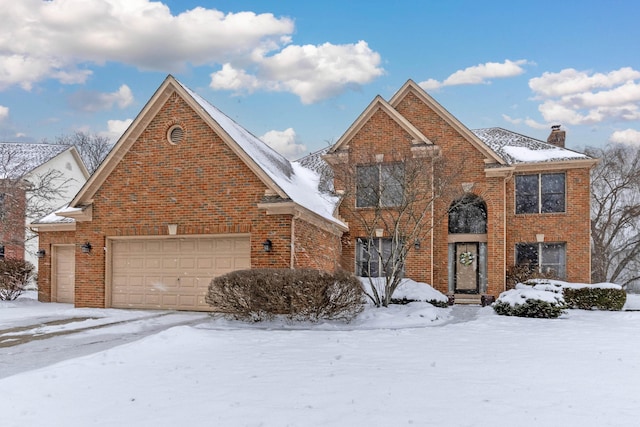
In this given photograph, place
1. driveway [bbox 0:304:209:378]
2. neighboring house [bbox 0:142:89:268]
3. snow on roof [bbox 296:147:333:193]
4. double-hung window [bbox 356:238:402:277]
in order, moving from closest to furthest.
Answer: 1. driveway [bbox 0:304:209:378]
2. double-hung window [bbox 356:238:402:277]
3. snow on roof [bbox 296:147:333:193]
4. neighboring house [bbox 0:142:89:268]

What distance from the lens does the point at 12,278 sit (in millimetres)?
18984

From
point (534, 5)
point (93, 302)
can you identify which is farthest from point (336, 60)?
point (93, 302)

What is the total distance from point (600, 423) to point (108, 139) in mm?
52625

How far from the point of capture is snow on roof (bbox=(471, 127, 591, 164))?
1949 cm

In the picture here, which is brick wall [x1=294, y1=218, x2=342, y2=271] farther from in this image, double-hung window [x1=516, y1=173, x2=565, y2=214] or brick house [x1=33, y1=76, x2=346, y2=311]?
double-hung window [x1=516, y1=173, x2=565, y2=214]

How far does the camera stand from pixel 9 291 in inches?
754

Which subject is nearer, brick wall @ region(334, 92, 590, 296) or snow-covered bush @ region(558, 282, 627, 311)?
snow-covered bush @ region(558, 282, 627, 311)

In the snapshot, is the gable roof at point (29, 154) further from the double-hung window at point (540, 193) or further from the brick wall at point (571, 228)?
the brick wall at point (571, 228)

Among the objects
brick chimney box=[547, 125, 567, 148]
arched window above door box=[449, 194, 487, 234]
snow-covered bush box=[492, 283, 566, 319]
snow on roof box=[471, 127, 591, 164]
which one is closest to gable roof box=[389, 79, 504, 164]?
snow on roof box=[471, 127, 591, 164]

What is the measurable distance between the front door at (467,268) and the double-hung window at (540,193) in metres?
2.50

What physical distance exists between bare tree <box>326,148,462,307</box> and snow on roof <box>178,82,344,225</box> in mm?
893

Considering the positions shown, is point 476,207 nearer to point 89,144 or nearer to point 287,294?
point 287,294

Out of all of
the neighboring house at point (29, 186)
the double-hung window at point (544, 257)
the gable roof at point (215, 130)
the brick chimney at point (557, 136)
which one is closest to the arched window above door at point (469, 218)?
the double-hung window at point (544, 257)

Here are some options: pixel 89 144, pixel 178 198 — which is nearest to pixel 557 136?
pixel 178 198
